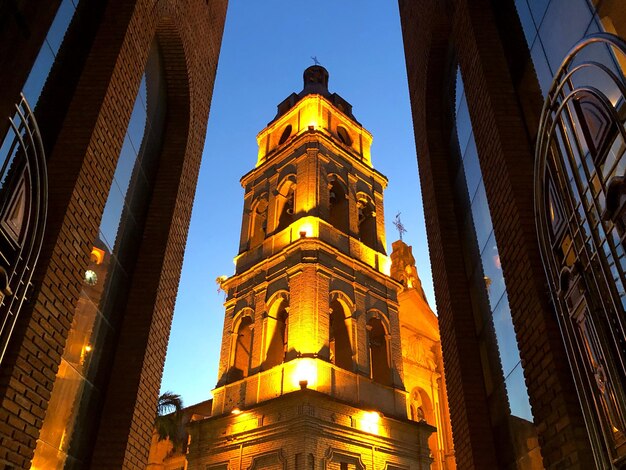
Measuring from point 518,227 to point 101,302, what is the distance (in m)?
5.58

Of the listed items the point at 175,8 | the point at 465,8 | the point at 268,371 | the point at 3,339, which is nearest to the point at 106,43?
the point at 175,8

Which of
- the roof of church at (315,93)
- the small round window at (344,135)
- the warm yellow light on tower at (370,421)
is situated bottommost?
the warm yellow light on tower at (370,421)

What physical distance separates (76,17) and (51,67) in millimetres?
1029

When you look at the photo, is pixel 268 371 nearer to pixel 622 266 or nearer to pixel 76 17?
pixel 76 17

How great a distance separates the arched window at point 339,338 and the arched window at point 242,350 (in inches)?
146

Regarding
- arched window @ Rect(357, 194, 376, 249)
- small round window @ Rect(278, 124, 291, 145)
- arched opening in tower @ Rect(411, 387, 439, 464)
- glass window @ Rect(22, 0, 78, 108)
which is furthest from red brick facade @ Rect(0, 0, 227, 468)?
arched opening in tower @ Rect(411, 387, 439, 464)

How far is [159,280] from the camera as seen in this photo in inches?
326

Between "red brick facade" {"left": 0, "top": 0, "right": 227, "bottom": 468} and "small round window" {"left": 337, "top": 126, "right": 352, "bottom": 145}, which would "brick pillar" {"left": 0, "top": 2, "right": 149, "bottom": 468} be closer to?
"red brick facade" {"left": 0, "top": 0, "right": 227, "bottom": 468}

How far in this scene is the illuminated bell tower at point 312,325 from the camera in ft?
61.9

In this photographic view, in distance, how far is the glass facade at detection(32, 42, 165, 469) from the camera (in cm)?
602

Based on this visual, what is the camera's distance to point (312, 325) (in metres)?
20.6

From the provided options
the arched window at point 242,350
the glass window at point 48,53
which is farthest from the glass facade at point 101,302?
the arched window at point 242,350

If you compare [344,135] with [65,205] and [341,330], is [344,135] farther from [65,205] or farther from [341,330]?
[65,205]

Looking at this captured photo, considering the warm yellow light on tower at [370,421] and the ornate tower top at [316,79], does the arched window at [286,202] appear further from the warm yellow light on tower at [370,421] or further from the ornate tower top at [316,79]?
the warm yellow light on tower at [370,421]
